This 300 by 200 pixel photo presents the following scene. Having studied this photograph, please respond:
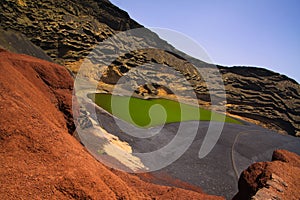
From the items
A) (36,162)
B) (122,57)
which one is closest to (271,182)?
(36,162)

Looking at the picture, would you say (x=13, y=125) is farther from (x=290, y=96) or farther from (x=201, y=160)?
(x=290, y=96)

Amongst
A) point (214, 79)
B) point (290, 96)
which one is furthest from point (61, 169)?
point (290, 96)

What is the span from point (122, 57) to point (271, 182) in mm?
36863

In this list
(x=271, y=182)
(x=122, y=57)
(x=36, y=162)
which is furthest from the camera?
(x=122, y=57)

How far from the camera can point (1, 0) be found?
29.5 m

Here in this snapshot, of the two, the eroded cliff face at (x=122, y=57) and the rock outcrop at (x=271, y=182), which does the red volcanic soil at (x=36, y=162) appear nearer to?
the rock outcrop at (x=271, y=182)

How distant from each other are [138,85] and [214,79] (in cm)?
2163

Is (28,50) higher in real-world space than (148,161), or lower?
higher

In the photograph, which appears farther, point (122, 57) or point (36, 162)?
point (122, 57)

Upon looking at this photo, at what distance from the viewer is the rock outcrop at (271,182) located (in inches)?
196

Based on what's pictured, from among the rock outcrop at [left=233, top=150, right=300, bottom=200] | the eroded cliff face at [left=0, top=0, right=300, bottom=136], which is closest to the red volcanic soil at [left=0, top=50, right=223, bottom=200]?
the rock outcrop at [left=233, top=150, right=300, bottom=200]

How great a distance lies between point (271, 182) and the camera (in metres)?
5.37

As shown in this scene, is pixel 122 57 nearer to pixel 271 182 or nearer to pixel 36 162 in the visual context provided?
pixel 271 182

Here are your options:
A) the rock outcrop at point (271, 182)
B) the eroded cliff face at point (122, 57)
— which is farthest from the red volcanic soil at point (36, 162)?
the eroded cliff face at point (122, 57)
